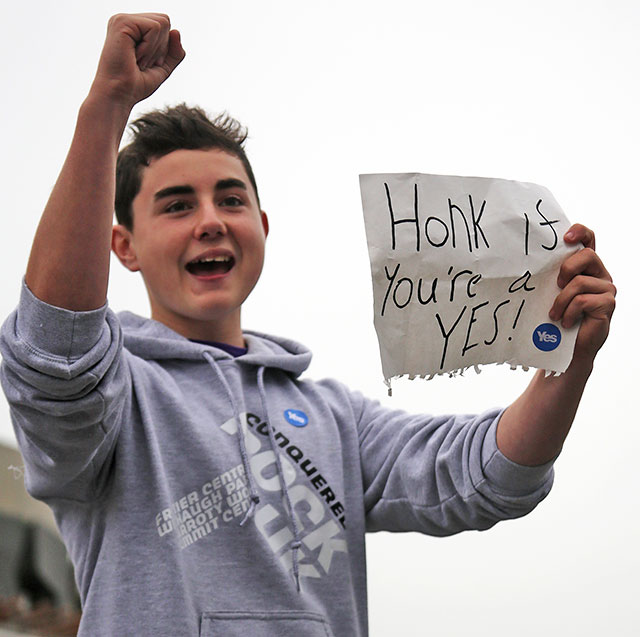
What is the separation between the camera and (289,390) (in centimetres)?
132

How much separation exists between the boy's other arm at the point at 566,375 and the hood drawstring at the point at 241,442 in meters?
0.31

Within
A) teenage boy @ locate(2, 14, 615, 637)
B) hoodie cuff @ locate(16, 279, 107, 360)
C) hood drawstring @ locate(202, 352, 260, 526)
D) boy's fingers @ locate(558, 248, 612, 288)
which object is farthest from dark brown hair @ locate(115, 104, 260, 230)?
boy's fingers @ locate(558, 248, 612, 288)

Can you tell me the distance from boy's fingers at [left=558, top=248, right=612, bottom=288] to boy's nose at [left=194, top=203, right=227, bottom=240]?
0.47 metres

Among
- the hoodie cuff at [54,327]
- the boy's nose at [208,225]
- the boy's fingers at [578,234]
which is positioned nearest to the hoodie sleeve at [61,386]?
the hoodie cuff at [54,327]

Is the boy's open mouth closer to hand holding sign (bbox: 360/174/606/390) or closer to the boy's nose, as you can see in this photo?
the boy's nose

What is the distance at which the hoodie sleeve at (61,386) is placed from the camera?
34.2 inches

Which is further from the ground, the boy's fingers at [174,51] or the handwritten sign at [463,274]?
the boy's fingers at [174,51]

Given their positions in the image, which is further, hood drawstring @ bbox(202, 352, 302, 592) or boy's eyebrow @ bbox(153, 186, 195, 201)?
boy's eyebrow @ bbox(153, 186, 195, 201)

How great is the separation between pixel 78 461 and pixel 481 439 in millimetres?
480

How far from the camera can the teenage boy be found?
874 mm

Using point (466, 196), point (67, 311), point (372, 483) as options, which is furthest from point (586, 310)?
point (67, 311)

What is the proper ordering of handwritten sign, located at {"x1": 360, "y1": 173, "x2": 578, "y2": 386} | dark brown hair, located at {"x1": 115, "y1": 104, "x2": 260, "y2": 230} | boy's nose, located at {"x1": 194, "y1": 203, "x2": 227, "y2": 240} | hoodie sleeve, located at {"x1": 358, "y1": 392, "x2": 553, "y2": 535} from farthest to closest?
dark brown hair, located at {"x1": 115, "y1": 104, "x2": 260, "y2": 230}, boy's nose, located at {"x1": 194, "y1": 203, "x2": 227, "y2": 240}, hoodie sleeve, located at {"x1": 358, "y1": 392, "x2": 553, "y2": 535}, handwritten sign, located at {"x1": 360, "y1": 173, "x2": 578, "y2": 386}

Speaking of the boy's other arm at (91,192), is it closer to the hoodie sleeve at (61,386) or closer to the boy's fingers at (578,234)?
the hoodie sleeve at (61,386)

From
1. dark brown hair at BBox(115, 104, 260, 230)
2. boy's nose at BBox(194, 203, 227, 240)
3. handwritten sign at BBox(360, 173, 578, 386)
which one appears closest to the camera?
handwritten sign at BBox(360, 173, 578, 386)
